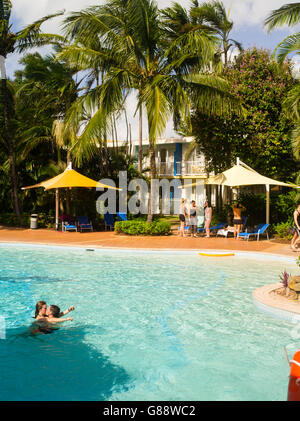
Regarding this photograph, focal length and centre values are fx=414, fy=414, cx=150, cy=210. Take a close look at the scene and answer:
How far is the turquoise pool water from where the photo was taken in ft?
16.6

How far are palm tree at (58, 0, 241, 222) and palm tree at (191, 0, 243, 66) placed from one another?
758 centimetres

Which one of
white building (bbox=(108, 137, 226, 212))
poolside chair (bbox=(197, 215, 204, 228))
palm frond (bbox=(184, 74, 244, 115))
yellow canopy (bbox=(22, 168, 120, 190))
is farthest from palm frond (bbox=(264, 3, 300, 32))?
white building (bbox=(108, 137, 226, 212))

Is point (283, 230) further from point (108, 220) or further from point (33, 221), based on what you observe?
point (33, 221)

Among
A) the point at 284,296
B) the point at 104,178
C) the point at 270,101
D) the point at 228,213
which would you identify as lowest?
the point at 284,296

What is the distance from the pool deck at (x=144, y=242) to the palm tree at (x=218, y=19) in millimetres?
12702

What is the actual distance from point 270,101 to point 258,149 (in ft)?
7.28

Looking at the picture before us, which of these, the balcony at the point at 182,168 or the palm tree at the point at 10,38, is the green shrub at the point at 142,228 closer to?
the palm tree at the point at 10,38

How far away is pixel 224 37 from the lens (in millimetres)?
25609

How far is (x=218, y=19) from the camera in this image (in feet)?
81.7

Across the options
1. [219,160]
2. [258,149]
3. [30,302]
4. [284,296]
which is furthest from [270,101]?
[30,302]

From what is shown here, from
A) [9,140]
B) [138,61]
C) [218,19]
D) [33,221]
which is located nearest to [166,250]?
[138,61]

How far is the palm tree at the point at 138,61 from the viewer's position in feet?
54.4

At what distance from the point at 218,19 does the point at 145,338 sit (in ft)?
75.7
